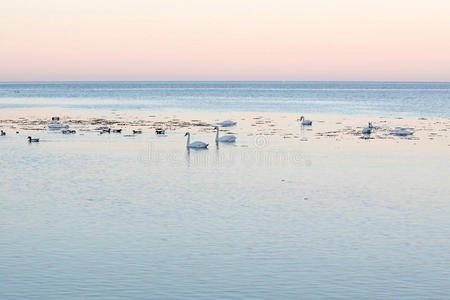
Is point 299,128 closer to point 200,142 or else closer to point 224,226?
point 200,142

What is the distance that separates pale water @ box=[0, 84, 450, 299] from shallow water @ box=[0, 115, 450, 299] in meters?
0.05


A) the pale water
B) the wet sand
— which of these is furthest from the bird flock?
the pale water

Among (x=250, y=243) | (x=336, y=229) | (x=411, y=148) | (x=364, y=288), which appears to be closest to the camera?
(x=364, y=288)

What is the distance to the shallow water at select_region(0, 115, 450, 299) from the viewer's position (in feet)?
55.2

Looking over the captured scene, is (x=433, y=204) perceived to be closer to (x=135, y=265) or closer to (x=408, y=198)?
(x=408, y=198)

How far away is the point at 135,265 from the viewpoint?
18.1m

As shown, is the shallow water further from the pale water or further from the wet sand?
the wet sand

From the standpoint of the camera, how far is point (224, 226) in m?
22.3

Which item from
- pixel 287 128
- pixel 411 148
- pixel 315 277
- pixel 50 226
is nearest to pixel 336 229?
pixel 315 277

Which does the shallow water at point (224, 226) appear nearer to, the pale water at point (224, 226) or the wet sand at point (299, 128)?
the pale water at point (224, 226)

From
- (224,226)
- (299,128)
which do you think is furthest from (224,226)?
(299,128)

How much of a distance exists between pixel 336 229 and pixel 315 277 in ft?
16.2

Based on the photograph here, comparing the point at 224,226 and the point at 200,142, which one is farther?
the point at 200,142

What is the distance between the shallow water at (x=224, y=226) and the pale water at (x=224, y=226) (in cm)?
5
